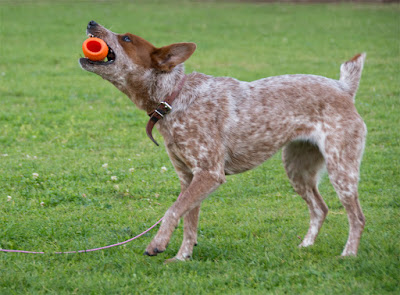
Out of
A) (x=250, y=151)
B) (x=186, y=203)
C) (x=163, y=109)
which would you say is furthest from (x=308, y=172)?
(x=163, y=109)

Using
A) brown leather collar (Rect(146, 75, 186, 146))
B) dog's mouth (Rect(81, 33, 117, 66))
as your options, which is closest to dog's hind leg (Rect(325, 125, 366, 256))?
brown leather collar (Rect(146, 75, 186, 146))

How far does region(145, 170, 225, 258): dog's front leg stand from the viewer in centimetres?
493

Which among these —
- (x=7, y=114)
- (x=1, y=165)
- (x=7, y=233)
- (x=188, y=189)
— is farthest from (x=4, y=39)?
(x=188, y=189)

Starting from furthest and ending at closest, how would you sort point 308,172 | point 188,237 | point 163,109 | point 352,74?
point 308,172, point 352,74, point 188,237, point 163,109

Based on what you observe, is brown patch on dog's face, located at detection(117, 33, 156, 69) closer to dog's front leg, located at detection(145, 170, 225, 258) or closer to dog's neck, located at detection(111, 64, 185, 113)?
dog's neck, located at detection(111, 64, 185, 113)

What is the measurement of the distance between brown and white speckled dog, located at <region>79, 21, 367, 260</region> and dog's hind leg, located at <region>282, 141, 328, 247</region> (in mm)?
201

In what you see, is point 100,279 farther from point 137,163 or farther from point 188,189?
point 137,163

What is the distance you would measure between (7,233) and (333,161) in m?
3.34

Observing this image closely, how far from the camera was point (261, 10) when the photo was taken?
29.0m

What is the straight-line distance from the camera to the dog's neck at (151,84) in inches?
210

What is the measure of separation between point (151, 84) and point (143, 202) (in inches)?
84.1

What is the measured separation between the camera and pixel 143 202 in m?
7.07

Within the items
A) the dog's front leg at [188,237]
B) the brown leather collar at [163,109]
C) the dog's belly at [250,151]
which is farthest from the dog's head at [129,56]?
the dog's front leg at [188,237]

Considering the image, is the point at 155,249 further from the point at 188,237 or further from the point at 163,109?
the point at 163,109
